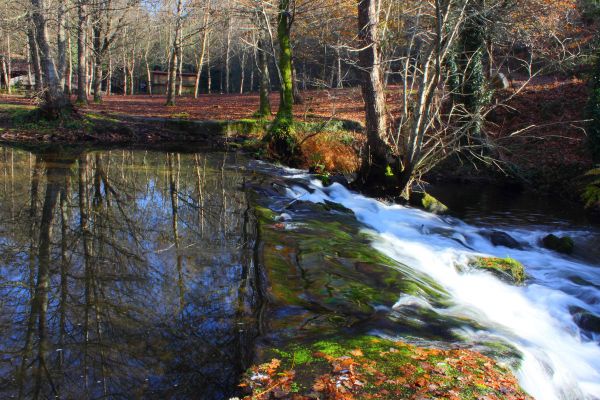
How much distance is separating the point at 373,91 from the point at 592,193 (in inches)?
286

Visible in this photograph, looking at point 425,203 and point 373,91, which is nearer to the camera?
point 373,91

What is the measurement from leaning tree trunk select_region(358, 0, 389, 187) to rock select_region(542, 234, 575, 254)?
404 centimetres

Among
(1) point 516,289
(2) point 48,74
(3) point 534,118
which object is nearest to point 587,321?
(1) point 516,289

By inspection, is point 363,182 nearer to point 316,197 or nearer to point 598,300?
point 316,197

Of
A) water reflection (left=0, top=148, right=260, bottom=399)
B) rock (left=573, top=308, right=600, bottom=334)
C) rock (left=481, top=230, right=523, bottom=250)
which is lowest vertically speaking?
rock (left=573, top=308, right=600, bottom=334)

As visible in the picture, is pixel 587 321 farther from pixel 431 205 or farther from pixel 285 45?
pixel 285 45

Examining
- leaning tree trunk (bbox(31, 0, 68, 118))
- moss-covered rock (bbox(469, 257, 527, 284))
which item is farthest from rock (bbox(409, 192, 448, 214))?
leaning tree trunk (bbox(31, 0, 68, 118))

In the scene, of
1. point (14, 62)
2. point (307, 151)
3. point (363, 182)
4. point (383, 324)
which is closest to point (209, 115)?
point (307, 151)

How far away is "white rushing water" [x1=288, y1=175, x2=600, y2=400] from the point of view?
497cm

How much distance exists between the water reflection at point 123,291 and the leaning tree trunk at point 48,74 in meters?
8.49

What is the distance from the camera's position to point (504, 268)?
789cm

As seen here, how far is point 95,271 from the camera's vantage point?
5.77 metres

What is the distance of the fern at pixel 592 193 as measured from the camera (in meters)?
13.7

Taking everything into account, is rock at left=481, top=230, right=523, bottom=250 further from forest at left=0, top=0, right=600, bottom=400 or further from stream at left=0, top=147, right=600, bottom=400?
stream at left=0, top=147, right=600, bottom=400
